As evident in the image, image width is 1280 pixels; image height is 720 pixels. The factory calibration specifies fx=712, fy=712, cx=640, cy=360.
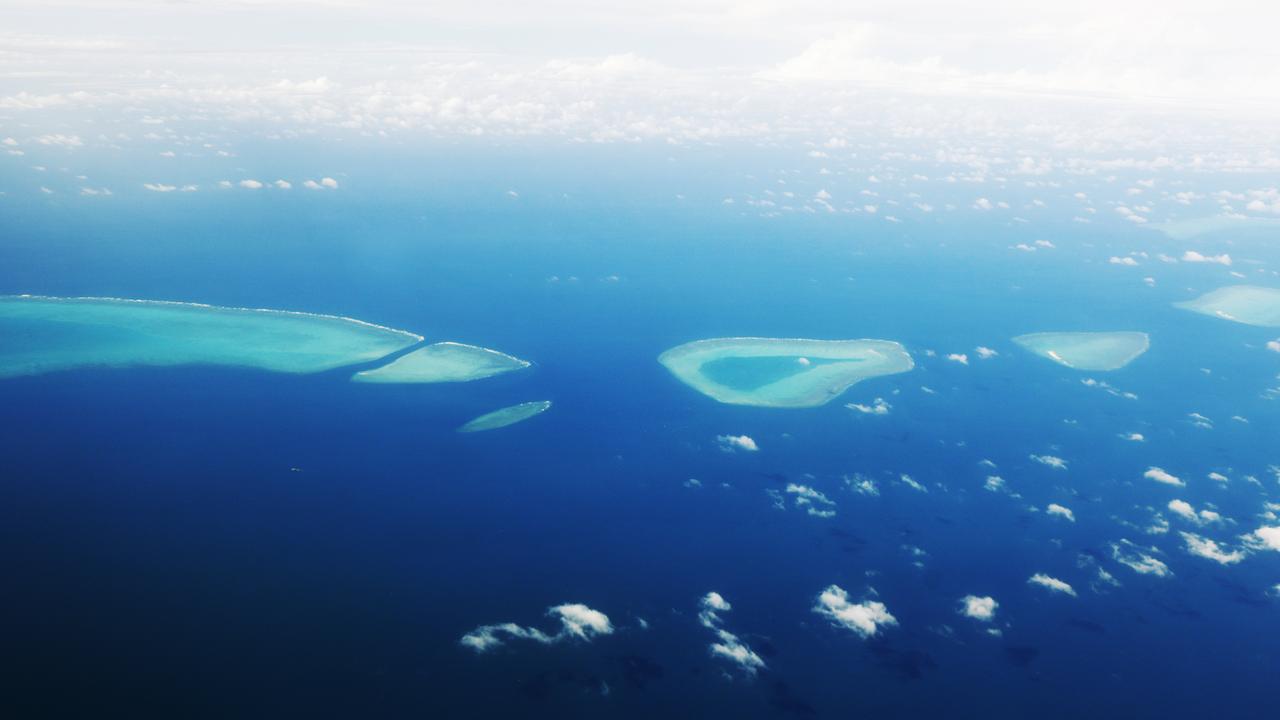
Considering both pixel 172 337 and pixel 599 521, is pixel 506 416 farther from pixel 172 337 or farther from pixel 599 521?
pixel 172 337

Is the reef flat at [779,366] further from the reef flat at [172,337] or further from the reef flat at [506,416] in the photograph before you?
the reef flat at [172,337]

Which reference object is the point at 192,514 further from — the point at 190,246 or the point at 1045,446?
the point at 190,246

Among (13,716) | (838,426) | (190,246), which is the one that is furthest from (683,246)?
(13,716)

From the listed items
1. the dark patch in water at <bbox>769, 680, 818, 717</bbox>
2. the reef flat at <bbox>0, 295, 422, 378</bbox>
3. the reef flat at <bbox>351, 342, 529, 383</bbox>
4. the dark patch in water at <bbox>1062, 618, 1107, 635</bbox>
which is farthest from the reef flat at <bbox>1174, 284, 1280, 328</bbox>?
the reef flat at <bbox>0, 295, 422, 378</bbox>

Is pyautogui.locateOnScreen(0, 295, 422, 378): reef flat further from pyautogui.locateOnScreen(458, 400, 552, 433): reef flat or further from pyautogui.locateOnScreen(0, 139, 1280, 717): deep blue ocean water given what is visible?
pyautogui.locateOnScreen(458, 400, 552, 433): reef flat

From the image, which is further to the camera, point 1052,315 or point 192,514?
point 1052,315
